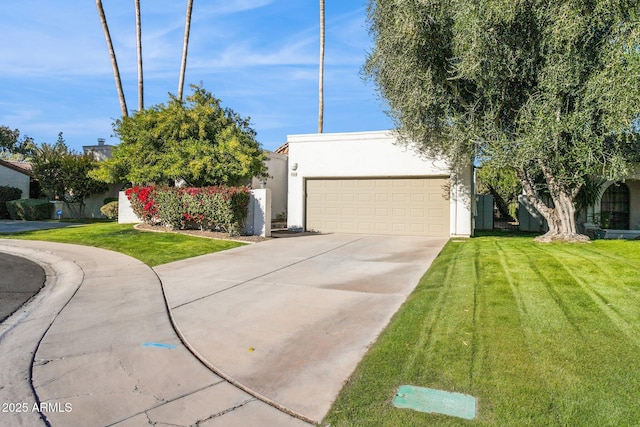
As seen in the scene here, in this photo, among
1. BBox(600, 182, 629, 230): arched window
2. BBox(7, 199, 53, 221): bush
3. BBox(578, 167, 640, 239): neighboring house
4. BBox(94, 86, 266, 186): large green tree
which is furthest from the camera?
BBox(7, 199, 53, 221): bush

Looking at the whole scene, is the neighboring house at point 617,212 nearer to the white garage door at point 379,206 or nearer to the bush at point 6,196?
the white garage door at point 379,206

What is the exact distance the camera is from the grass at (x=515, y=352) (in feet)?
9.29

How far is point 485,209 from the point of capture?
1933cm

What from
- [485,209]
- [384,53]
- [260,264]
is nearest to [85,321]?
[260,264]

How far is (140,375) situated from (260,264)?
18.0ft

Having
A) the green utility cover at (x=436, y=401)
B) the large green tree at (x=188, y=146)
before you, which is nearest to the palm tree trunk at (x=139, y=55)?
the large green tree at (x=188, y=146)

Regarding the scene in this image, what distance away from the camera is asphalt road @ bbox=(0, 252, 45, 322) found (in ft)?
19.9

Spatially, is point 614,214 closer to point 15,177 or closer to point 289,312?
point 289,312

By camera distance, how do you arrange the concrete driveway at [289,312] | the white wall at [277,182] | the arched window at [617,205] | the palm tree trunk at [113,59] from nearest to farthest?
the concrete driveway at [289,312] → the arched window at [617,205] → the white wall at [277,182] → the palm tree trunk at [113,59]

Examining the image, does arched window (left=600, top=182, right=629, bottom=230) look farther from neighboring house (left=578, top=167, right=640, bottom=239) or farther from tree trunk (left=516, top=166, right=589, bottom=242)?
tree trunk (left=516, top=166, right=589, bottom=242)

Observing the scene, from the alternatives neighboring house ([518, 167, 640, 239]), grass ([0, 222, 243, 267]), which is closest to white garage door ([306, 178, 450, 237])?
neighboring house ([518, 167, 640, 239])

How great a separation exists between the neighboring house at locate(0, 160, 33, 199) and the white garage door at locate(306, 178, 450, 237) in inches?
786

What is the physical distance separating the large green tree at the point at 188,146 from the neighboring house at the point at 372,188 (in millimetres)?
2175

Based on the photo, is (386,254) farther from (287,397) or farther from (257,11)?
(257,11)
